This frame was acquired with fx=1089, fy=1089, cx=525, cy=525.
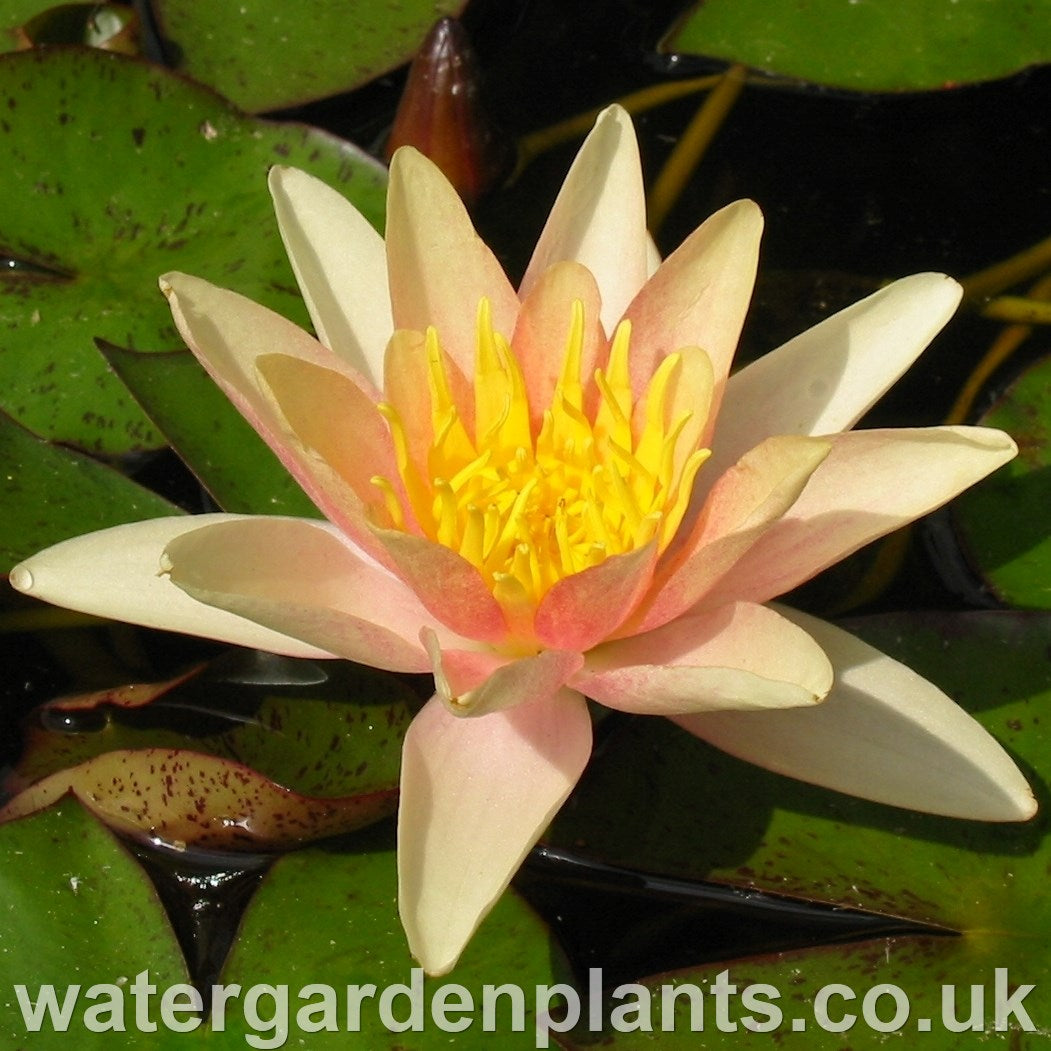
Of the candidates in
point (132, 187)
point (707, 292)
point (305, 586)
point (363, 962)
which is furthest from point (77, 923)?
point (132, 187)

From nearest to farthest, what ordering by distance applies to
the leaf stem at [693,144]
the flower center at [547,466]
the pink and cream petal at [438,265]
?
the flower center at [547,466] → the pink and cream petal at [438,265] → the leaf stem at [693,144]

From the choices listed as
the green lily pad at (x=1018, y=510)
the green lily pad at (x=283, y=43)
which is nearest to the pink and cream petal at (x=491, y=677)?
the green lily pad at (x=1018, y=510)

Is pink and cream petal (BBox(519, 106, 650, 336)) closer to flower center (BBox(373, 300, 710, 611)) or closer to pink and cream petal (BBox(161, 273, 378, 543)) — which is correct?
flower center (BBox(373, 300, 710, 611))

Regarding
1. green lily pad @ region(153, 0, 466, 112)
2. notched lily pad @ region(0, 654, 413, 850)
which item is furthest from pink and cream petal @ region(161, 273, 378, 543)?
green lily pad @ region(153, 0, 466, 112)

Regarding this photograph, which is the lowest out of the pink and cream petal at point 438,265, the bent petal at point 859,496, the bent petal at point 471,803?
the bent petal at point 471,803

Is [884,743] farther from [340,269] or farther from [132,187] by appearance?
[132,187]

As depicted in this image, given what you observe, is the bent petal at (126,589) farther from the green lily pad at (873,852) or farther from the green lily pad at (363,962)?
the green lily pad at (873,852)
